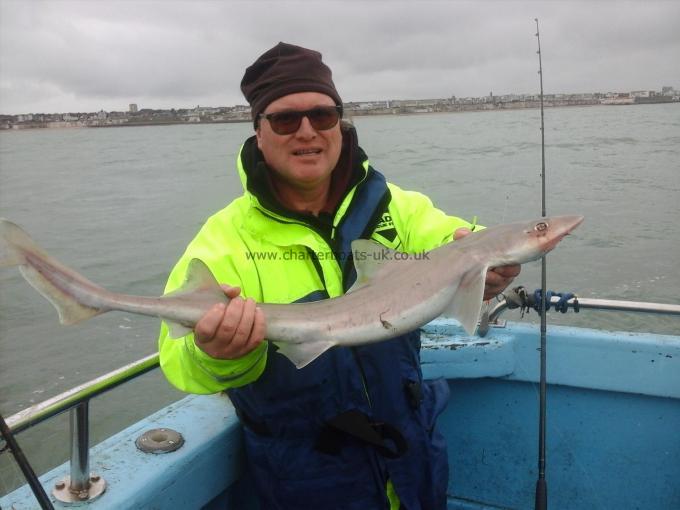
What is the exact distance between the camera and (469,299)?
2389mm

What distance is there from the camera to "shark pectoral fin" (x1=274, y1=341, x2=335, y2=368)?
2260 mm

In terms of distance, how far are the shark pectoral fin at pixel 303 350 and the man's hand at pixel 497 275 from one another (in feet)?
2.37

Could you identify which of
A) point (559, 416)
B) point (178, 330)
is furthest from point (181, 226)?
point (178, 330)

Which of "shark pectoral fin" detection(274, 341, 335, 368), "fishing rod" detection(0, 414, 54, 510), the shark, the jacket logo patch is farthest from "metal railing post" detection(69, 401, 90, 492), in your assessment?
the jacket logo patch

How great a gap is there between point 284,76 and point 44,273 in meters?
1.39

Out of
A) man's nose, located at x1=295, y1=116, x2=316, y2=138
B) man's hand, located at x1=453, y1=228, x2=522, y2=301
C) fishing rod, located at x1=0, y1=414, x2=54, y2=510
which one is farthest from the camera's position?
man's nose, located at x1=295, y1=116, x2=316, y2=138

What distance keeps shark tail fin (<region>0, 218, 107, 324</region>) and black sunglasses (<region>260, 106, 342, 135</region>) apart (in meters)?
1.12

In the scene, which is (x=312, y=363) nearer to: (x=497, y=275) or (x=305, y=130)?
(x=497, y=275)

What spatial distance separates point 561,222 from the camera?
241 cm

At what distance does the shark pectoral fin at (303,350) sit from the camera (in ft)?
7.41

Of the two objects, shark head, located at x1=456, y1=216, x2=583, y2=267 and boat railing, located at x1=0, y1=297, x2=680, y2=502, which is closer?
boat railing, located at x1=0, y1=297, x2=680, y2=502

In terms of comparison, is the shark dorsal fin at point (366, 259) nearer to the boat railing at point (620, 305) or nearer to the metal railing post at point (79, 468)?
the metal railing post at point (79, 468)

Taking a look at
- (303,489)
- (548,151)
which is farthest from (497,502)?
(548,151)

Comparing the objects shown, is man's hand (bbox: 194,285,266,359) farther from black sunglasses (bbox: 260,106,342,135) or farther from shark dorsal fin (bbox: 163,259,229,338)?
black sunglasses (bbox: 260,106,342,135)
